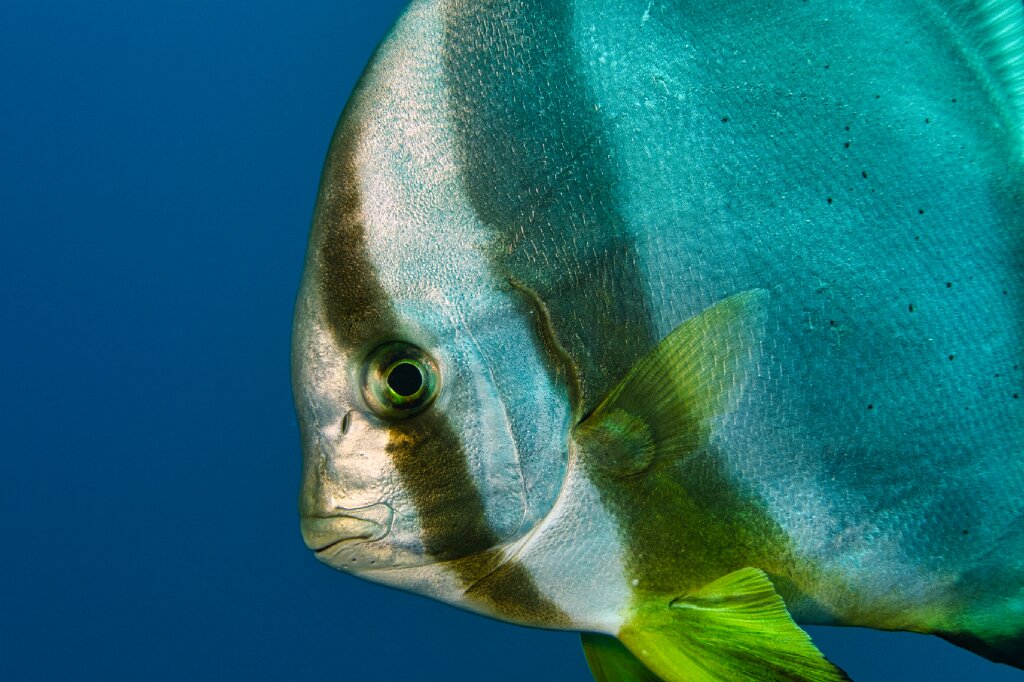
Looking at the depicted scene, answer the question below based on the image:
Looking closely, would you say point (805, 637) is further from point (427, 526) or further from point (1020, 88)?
point (1020, 88)

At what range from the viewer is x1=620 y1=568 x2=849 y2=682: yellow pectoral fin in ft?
2.59

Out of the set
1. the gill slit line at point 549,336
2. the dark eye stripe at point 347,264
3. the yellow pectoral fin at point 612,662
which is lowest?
the yellow pectoral fin at point 612,662

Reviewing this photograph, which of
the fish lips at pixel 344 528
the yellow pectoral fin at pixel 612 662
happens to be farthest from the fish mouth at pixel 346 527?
the yellow pectoral fin at pixel 612 662

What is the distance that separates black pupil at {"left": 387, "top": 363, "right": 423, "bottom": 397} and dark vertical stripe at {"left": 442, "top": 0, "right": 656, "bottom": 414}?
0.14 metres

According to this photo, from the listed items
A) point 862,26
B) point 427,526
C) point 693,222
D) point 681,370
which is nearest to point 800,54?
point 862,26

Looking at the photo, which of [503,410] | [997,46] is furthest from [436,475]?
[997,46]

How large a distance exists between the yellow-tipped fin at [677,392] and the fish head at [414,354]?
0.06 m

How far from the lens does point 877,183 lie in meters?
0.78

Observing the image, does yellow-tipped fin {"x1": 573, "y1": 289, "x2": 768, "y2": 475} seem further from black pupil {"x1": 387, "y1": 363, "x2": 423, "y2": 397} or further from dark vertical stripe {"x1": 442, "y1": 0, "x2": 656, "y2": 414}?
black pupil {"x1": 387, "y1": 363, "x2": 423, "y2": 397}

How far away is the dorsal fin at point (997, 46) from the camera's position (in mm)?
797

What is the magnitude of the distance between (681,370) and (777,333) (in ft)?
0.41

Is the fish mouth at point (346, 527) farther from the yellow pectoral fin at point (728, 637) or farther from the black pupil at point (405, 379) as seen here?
the yellow pectoral fin at point (728, 637)

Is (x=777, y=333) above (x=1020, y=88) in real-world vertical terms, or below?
below

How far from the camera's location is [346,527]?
81cm
